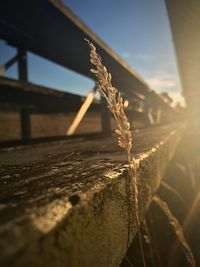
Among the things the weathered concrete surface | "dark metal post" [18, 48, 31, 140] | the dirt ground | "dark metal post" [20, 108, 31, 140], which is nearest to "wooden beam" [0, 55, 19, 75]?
"dark metal post" [18, 48, 31, 140]

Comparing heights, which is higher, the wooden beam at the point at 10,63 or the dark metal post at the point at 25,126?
the wooden beam at the point at 10,63

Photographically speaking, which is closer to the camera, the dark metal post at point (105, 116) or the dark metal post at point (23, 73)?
the dark metal post at point (23, 73)

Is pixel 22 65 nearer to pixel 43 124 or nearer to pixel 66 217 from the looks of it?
pixel 66 217

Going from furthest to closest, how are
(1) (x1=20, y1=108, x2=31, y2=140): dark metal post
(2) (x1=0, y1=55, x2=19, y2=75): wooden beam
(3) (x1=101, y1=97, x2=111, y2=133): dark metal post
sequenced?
1. (3) (x1=101, y1=97, x2=111, y2=133): dark metal post
2. (1) (x1=20, y1=108, x2=31, y2=140): dark metal post
3. (2) (x1=0, y1=55, x2=19, y2=75): wooden beam

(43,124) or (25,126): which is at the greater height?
(25,126)

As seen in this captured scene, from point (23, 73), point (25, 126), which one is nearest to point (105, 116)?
point (25, 126)

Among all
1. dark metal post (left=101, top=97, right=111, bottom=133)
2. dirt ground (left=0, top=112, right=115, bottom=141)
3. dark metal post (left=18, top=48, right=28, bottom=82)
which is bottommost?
dirt ground (left=0, top=112, right=115, bottom=141)

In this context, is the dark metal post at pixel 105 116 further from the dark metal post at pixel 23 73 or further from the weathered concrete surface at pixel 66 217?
the weathered concrete surface at pixel 66 217

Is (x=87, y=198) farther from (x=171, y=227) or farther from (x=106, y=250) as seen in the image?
(x=171, y=227)

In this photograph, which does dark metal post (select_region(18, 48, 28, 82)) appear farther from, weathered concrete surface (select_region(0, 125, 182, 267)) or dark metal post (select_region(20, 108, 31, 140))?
weathered concrete surface (select_region(0, 125, 182, 267))

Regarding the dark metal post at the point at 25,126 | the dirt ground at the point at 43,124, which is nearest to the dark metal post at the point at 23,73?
the dark metal post at the point at 25,126

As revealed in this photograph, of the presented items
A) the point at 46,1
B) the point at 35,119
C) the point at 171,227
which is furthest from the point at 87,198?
the point at 35,119

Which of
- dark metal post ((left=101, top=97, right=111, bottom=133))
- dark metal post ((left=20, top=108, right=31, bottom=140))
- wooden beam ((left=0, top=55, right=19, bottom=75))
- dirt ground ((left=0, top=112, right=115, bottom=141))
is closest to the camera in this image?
wooden beam ((left=0, top=55, right=19, bottom=75))
